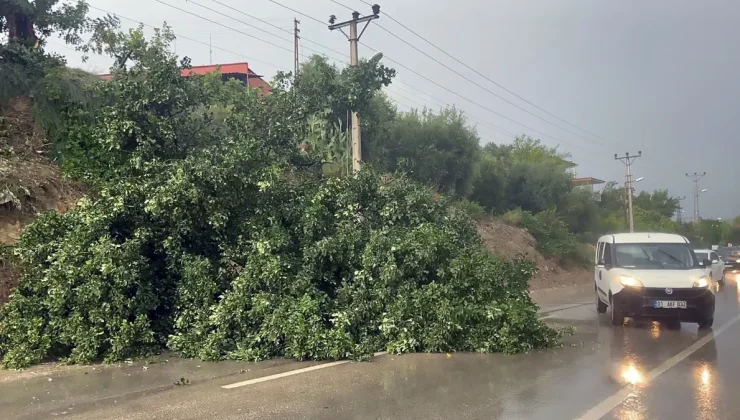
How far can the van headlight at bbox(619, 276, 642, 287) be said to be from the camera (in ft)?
37.9

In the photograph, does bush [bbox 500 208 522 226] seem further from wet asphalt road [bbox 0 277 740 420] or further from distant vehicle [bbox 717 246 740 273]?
wet asphalt road [bbox 0 277 740 420]

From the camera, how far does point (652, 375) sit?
7852 millimetres

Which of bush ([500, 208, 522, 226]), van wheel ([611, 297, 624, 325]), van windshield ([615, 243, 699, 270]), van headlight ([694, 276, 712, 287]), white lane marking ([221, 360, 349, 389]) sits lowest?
white lane marking ([221, 360, 349, 389])

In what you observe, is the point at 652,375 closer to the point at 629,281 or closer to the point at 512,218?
the point at 629,281

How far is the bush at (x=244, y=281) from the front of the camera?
8.98 m

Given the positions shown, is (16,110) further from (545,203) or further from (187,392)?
(545,203)

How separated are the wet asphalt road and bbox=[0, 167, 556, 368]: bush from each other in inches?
16.1

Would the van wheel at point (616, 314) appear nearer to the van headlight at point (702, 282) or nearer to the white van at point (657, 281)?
the white van at point (657, 281)

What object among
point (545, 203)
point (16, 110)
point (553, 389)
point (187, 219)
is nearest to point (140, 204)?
point (187, 219)

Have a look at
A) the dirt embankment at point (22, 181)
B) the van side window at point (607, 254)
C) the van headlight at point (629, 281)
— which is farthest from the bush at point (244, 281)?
the van side window at point (607, 254)

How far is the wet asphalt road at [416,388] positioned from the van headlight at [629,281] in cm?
177

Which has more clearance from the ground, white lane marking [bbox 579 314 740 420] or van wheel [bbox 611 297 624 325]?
van wheel [bbox 611 297 624 325]

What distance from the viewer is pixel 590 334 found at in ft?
37.4

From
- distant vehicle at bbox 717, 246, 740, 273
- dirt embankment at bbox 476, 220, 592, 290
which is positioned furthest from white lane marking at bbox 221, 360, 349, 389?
distant vehicle at bbox 717, 246, 740, 273
